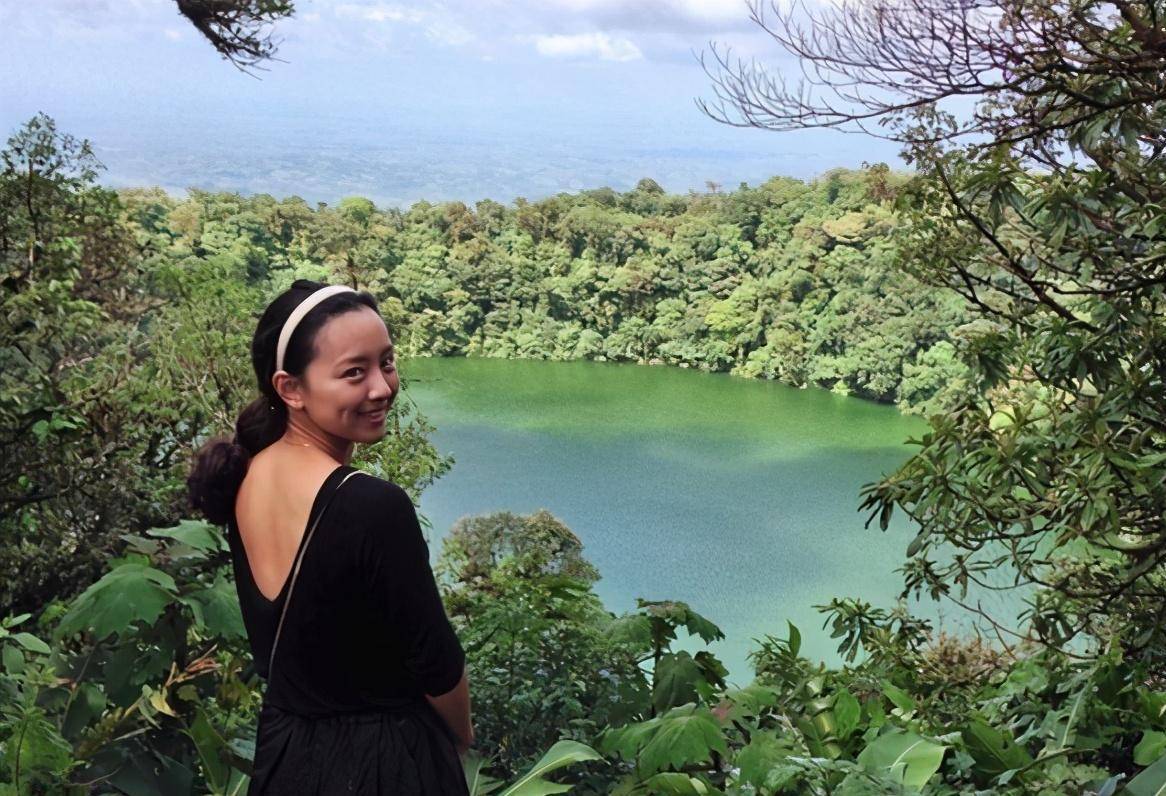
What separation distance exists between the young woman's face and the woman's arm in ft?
0.69

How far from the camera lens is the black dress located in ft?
2.50

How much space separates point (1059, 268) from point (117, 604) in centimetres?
159

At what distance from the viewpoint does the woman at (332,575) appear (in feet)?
2.52

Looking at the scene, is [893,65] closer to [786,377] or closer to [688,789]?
[688,789]

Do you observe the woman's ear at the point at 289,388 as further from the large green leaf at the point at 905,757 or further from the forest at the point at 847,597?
the large green leaf at the point at 905,757

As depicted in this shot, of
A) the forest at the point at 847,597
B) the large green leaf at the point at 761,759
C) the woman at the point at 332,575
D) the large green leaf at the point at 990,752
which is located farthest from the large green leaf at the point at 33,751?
the large green leaf at the point at 990,752

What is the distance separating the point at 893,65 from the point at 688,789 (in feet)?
3.96

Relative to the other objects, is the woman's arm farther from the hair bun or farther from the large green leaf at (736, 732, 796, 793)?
the large green leaf at (736, 732, 796, 793)

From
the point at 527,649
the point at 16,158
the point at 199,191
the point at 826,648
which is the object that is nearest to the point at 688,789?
the point at 527,649

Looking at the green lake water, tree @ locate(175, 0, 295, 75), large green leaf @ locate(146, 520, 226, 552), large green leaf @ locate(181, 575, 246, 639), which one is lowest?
the green lake water

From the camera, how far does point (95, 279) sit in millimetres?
4266

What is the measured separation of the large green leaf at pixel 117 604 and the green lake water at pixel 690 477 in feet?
25.6

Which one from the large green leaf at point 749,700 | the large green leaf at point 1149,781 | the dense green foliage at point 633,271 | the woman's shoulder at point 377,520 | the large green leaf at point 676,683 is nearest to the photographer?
the woman's shoulder at point 377,520

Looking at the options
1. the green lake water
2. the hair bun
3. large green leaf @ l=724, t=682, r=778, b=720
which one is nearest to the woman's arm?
the hair bun
